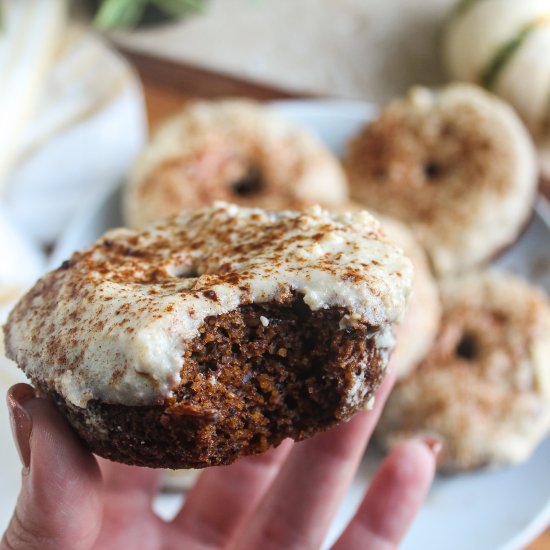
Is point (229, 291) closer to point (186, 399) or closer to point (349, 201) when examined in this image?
point (186, 399)

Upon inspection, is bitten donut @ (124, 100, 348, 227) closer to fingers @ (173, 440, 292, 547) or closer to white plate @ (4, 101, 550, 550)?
white plate @ (4, 101, 550, 550)

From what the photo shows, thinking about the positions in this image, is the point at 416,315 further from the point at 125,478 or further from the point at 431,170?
the point at 125,478

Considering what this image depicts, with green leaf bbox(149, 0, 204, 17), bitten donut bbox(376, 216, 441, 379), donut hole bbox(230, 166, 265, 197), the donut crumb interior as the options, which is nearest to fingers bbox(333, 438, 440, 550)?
bitten donut bbox(376, 216, 441, 379)

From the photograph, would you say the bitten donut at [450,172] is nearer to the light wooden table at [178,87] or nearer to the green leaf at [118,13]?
the light wooden table at [178,87]

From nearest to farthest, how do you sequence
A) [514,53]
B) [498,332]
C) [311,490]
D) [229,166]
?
[311,490] → [498,332] → [229,166] → [514,53]

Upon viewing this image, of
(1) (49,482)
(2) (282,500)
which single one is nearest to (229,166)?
(2) (282,500)

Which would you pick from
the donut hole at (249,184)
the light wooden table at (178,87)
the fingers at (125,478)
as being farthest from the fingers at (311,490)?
the light wooden table at (178,87)
